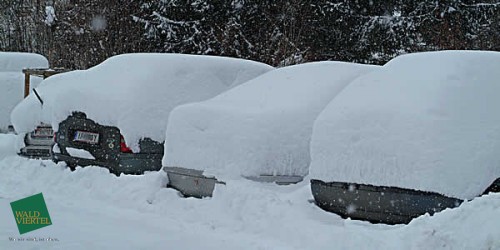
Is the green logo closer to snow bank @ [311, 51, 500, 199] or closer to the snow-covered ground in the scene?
the snow-covered ground

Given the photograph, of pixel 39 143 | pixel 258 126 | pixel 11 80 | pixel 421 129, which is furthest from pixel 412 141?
pixel 11 80

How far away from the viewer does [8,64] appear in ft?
41.4

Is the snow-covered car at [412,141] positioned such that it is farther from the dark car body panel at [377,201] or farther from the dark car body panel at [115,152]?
the dark car body panel at [115,152]

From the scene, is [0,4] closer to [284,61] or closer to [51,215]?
[284,61]

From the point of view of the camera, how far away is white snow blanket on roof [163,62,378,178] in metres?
5.56

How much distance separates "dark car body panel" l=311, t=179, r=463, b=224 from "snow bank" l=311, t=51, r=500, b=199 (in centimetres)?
7

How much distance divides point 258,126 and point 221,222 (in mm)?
932

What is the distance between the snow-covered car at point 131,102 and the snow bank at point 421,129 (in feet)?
8.69

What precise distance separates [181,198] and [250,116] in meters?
1.25

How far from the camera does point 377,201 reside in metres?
4.73

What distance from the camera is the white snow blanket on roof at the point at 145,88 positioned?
7160 millimetres

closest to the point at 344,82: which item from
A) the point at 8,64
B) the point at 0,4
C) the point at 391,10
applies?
the point at 8,64

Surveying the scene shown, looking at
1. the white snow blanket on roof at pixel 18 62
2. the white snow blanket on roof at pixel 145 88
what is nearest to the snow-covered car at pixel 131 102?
the white snow blanket on roof at pixel 145 88

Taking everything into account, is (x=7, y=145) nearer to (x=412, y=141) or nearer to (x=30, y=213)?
(x=30, y=213)
